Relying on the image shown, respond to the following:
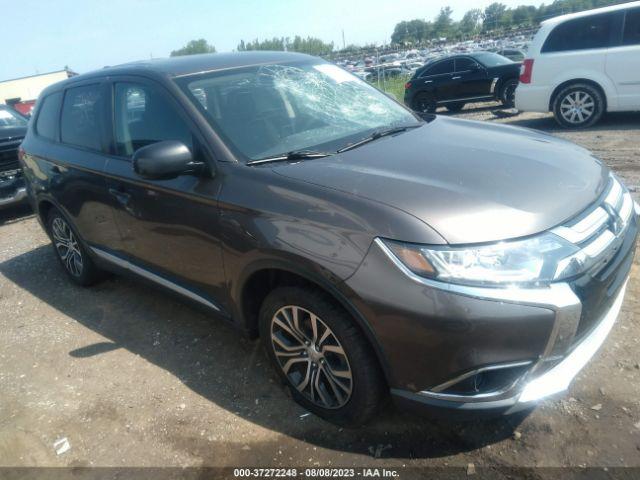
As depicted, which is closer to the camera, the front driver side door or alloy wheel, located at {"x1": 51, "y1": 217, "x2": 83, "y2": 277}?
the front driver side door

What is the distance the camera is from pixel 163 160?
8.40 ft

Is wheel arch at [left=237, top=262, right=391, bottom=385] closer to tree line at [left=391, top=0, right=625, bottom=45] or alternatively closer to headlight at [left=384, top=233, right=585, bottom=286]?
headlight at [left=384, top=233, right=585, bottom=286]

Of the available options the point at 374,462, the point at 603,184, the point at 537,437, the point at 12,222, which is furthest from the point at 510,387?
the point at 12,222

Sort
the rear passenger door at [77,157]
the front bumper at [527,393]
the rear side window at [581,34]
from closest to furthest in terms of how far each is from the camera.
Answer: the front bumper at [527,393], the rear passenger door at [77,157], the rear side window at [581,34]

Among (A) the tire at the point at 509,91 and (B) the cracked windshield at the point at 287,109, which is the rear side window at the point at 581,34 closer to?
(A) the tire at the point at 509,91

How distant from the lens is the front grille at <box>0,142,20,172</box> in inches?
280

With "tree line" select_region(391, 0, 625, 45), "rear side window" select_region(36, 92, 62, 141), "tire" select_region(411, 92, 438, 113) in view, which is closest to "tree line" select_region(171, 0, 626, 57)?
"tree line" select_region(391, 0, 625, 45)

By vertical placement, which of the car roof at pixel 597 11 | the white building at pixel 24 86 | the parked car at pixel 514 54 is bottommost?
the white building at pixel 24 86

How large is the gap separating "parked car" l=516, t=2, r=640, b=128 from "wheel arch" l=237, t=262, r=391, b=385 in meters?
7.51

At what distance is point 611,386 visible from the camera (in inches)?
104

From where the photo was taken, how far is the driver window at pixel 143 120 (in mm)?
2945

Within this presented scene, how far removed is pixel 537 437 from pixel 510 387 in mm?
527

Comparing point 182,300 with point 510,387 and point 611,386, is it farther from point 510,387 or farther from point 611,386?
point 611,386

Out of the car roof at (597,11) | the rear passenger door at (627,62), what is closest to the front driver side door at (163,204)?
the rear passenger door at (627,62)
